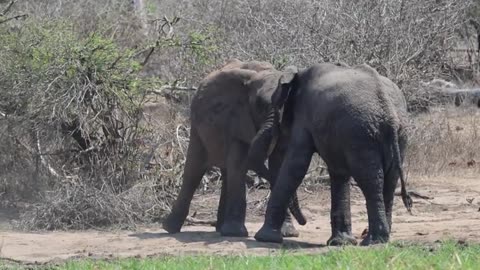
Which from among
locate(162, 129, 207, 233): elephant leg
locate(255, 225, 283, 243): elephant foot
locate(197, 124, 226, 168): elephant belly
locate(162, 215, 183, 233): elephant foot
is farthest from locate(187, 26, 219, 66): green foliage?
locate(255, 225, 283, 243): elephant foot

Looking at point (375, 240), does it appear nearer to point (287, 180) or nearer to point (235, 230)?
point (287, 180)

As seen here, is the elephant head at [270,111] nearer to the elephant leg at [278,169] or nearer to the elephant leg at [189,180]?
the elephant leg at [278,169]

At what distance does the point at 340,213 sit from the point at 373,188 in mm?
982

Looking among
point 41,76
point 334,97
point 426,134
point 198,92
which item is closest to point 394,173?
point 334,97

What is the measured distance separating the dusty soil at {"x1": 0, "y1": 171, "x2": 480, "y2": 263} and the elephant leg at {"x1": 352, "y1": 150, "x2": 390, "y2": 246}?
515mm

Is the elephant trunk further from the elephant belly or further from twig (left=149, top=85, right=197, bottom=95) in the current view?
twig (left=149, top=85, right=197, bottom=95)

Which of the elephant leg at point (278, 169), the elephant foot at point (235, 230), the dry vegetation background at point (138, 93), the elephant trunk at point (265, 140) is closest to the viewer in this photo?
the elephant trunk at point (265, 140)

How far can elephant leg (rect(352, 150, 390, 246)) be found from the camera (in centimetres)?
1038

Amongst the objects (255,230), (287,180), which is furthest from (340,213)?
(255,230)

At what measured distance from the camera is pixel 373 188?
409 inches

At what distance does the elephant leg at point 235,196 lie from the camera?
11984mm

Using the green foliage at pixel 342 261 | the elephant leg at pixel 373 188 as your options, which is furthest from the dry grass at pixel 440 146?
the green foliage at pixel 342 261

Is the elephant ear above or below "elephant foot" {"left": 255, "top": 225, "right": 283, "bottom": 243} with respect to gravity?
above

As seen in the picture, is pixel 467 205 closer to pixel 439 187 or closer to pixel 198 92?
pixel 439 187
